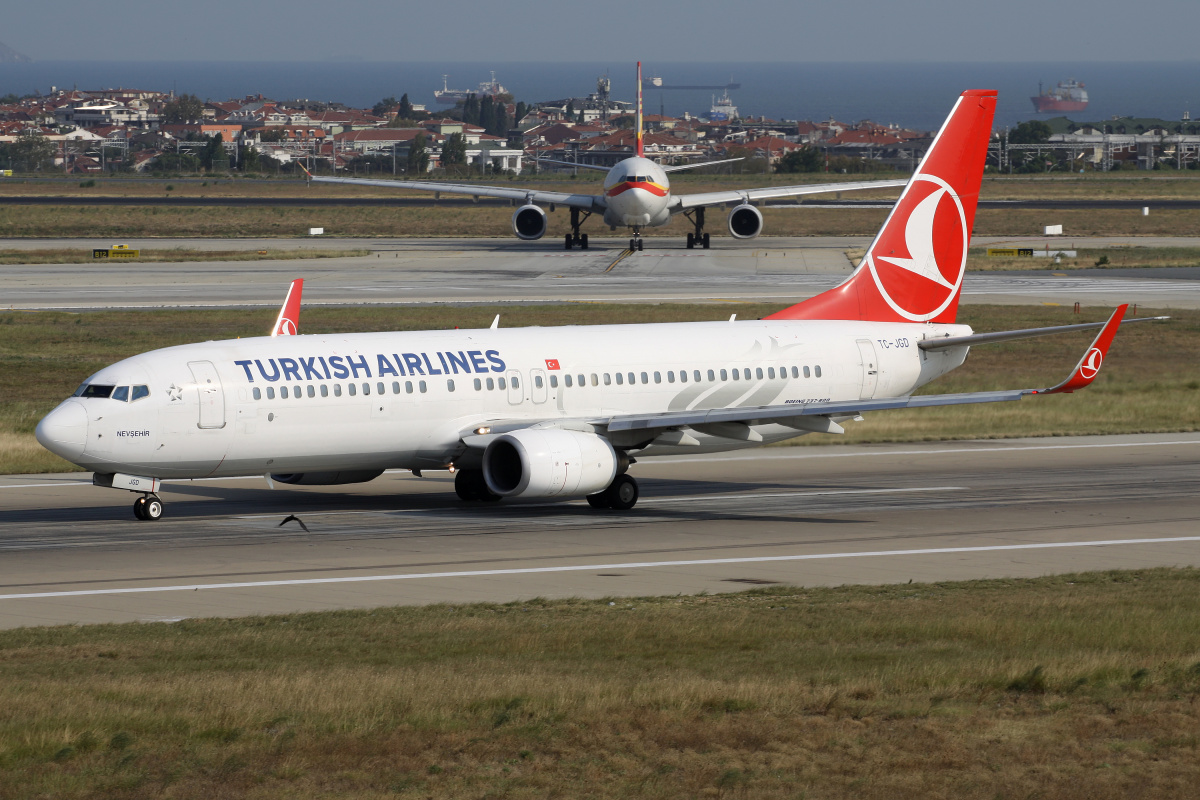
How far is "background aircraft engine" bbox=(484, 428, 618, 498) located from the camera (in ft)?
103

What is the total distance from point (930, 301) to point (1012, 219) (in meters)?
93.9

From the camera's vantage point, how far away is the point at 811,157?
19875 cm

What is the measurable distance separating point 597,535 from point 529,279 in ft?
184

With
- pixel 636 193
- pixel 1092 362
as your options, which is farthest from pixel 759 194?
pixel 1092 362

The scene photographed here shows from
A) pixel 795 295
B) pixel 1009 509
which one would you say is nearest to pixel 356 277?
pixel 795 295

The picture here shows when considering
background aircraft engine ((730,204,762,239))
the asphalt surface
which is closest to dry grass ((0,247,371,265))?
background aircraft engine ((730,204,762,239))

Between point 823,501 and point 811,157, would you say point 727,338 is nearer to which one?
point 823,501

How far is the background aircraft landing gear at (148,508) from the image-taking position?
31812 mm

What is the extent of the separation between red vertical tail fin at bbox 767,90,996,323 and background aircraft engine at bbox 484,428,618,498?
894 cm

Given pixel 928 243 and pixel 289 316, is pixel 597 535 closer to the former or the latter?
pixel 289 316

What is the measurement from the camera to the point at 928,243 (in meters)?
40.2

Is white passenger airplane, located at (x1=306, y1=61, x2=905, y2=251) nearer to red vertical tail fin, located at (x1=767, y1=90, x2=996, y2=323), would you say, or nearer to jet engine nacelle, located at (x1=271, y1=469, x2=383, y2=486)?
red vertical tail fin, located at (x1=767, y1=90, x2=996, y2=323)

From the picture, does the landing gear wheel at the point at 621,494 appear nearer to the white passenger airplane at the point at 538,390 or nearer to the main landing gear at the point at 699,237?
the white passenger airplane at the point at 538,390

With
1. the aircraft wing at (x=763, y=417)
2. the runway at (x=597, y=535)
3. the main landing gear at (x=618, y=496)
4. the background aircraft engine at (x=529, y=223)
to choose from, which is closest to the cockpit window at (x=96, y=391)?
the runway at (x=597, y=535)
